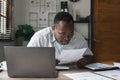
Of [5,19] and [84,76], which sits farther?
[5,19]

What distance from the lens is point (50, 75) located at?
A: 1701mm

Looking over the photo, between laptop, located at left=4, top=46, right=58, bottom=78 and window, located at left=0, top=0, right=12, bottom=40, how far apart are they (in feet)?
7.34

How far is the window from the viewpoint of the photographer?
390 cm

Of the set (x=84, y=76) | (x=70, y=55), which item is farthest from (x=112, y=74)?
(x=70, y=55)

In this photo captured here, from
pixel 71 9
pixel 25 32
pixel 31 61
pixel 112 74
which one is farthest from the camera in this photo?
pixel 71 9

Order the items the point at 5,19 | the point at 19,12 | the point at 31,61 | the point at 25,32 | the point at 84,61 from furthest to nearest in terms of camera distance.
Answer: the point at 19,12
the point at 25,32
the point at 5,19
the point at 84,61
the point at 31,61

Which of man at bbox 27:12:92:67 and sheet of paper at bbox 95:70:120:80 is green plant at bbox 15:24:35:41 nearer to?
man at bbox 27:12:92:67

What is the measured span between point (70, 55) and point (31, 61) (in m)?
0.48

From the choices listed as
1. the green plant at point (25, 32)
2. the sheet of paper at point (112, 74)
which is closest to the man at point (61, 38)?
the sheet of paper at point (112, 74)

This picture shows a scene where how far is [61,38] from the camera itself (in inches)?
89.6

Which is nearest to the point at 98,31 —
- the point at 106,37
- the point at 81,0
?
the point at 106,37

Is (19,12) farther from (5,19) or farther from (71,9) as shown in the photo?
(71,9)

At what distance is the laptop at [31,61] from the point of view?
166cm

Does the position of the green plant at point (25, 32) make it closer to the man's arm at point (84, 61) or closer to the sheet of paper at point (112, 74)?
the man's arm at point (84, 61)
